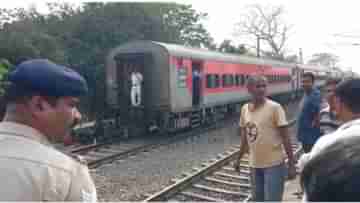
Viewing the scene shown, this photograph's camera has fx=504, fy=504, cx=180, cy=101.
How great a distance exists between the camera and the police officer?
1842 millimetres

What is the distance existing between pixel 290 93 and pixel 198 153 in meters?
22.4

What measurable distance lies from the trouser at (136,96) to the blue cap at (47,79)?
12.9m

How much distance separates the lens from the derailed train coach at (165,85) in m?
14.6

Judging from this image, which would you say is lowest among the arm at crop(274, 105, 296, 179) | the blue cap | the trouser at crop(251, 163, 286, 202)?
Answer: the trouser at crop(251, 163, 286, 202)

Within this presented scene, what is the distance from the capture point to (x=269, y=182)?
4992 millimetres

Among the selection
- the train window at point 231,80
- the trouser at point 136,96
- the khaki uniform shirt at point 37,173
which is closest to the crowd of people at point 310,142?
the khaki uniform shirt at point 37,173

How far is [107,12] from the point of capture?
78.1ft

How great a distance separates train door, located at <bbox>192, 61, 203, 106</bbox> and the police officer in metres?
13.9

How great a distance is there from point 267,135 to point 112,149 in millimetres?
7689

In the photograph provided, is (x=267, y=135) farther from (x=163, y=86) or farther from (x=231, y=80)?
(x=231, y=80)

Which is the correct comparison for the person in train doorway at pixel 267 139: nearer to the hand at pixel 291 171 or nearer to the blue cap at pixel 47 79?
the hand at pixel 291 171

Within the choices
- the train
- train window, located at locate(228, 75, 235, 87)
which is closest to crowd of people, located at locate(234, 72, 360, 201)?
the train

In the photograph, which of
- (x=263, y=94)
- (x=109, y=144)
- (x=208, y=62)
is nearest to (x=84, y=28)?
(x=208, y=62)

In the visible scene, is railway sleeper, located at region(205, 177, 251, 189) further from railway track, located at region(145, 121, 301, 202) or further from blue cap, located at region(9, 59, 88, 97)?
blue cap, located at region(9, 59, 88, 97)
